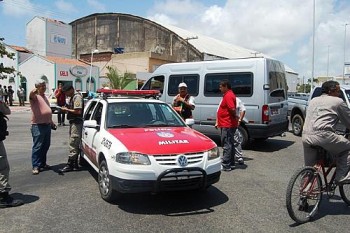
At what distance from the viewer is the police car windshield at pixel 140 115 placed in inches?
252

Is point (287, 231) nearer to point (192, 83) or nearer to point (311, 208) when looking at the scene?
point (311, 208)

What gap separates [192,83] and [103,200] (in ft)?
21.9

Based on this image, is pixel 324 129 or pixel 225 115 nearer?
pixel 324 129

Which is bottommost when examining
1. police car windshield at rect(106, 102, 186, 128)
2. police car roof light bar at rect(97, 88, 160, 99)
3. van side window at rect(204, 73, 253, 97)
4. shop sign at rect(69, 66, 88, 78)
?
police car windshield at rect(106, 102, 186, 128)

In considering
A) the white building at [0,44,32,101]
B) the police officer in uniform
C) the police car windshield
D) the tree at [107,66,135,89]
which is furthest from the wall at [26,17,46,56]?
the police car windshield

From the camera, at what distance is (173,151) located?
518cm

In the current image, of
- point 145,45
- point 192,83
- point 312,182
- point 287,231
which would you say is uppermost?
point 145,45

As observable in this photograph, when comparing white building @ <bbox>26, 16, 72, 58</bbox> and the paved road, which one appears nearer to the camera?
the paved road

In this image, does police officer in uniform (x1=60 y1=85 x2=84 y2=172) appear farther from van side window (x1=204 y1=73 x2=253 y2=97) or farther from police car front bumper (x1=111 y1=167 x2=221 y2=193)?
van side window (x1=204 y1=73 x2=253 y2=97)

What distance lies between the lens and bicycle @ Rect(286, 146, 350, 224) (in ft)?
15.8

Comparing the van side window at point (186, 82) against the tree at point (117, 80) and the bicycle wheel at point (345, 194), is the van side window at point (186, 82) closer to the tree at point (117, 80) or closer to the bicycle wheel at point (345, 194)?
the bicycle wheel at point (345, 194)

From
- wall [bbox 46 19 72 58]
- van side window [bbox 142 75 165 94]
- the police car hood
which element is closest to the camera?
the police car hood

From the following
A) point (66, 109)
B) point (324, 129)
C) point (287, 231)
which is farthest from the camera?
point (66, 109)

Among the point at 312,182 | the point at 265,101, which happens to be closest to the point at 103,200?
the point at 312,182
